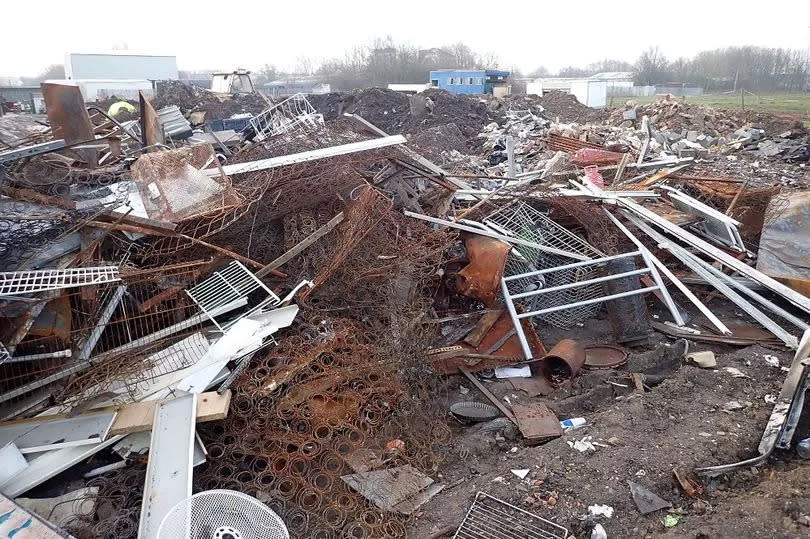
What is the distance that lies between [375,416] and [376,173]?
10.1ft

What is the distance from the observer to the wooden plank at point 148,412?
125 inches

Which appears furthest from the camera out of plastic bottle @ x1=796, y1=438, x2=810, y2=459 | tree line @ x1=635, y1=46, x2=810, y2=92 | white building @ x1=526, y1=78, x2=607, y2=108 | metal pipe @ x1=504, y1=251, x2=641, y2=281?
tree line @ x1=635, y1=46, x2=810, y2=92

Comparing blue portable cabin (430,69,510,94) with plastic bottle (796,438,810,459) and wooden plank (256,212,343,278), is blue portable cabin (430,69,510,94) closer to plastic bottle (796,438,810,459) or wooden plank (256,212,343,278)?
wooden plank (256,212,343,278)

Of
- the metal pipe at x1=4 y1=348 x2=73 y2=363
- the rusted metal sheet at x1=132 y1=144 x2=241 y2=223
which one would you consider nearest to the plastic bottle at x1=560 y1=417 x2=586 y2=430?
the rusted metal sheet at x1=132 y1=144 x2=241 y2=223

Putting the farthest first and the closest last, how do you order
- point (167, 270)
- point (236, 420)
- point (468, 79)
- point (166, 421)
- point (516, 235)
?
point (468, 79)
point (516, 235)
point (167, 270)
point (236, 420)
point (166, 421)

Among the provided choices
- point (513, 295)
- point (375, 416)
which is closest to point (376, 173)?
point (513, 295)

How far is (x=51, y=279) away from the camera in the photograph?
135 inches

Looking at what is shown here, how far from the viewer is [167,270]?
3932 millimetres

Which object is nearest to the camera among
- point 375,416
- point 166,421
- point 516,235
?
point 166,421

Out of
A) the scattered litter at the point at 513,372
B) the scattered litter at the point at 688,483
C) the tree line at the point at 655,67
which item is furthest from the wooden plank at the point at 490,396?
the tree line at the point at 655,67

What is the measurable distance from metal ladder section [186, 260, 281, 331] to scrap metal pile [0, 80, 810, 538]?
0.06 feet

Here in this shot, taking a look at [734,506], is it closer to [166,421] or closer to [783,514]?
[783,514]

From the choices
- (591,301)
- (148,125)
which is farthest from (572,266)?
(148,125)

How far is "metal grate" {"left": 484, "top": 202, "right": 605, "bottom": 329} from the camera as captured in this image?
5250mm
